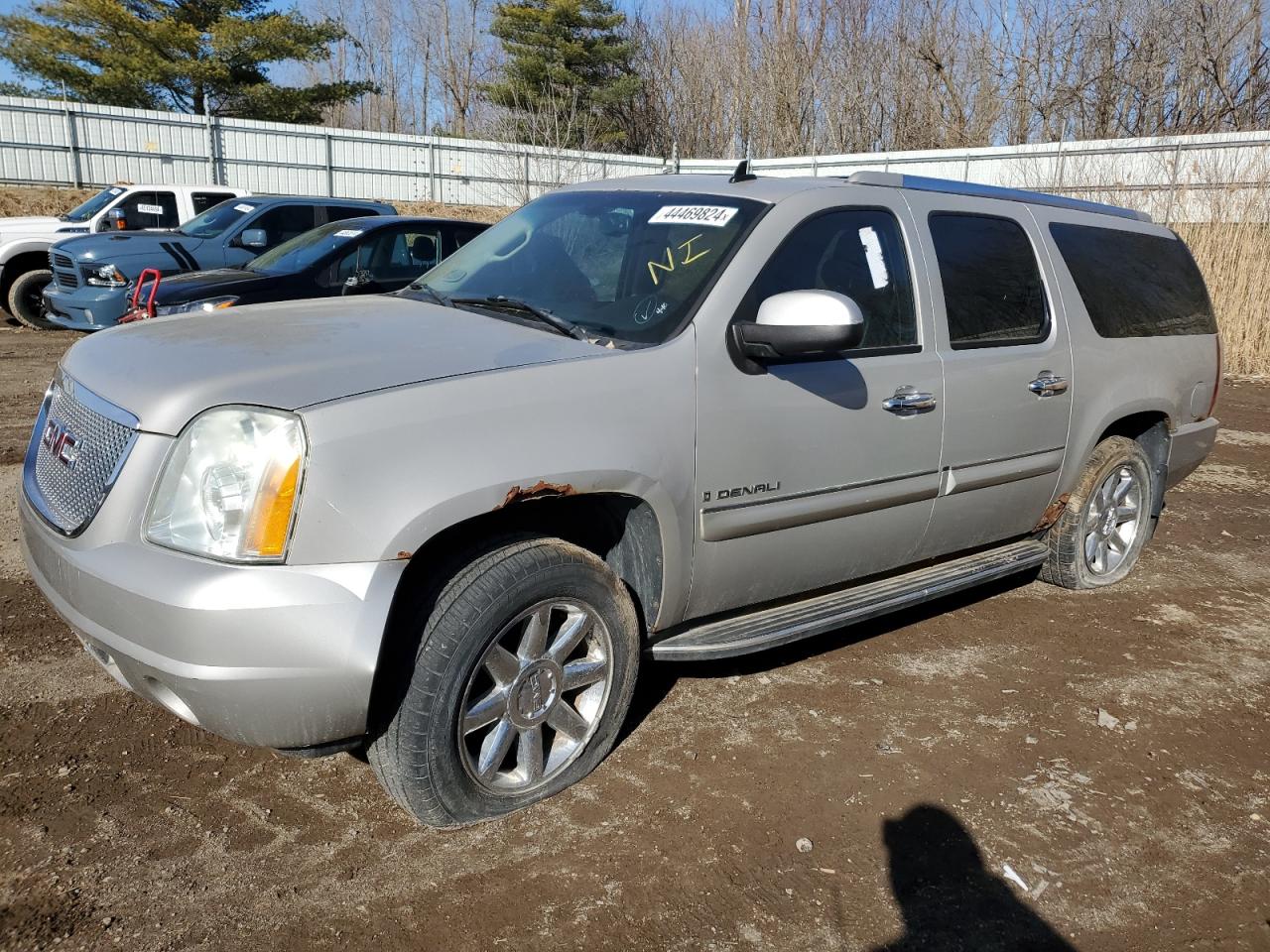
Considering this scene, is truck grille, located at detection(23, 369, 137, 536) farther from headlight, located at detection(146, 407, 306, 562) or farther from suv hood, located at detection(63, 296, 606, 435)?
headlight, located at detection(146, 407, 306, 562)

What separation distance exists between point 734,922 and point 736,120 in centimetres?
3501

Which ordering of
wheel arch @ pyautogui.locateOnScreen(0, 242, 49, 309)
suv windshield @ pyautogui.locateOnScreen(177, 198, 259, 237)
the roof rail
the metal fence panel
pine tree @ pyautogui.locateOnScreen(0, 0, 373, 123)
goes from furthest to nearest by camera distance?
pine tree @ pyautogui.locateOnScreen(0, 0, 373, 123) → the metal fence panel → wheel arch @ pyautogui.locateOnScreen(0, 242, 49, 309) → suv windshield @ pyautogui.locateOnScreen(177, 198, 259, 237) → the roof rail

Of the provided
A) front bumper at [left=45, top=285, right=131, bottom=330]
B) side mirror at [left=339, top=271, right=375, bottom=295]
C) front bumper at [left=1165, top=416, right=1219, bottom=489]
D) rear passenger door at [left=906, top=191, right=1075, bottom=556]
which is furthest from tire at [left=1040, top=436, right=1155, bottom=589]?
front bumper at [left=45, top=285, right=131, bottom=330]

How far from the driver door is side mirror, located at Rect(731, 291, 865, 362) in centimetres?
13

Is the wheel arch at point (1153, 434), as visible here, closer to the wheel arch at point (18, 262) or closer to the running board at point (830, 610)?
the running board at point (830, 610)

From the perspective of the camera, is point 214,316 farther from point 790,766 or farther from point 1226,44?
point 1226,44

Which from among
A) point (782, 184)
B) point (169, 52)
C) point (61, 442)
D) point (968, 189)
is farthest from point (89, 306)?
point (169, 52)

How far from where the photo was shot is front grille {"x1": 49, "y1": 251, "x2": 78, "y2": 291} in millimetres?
10875

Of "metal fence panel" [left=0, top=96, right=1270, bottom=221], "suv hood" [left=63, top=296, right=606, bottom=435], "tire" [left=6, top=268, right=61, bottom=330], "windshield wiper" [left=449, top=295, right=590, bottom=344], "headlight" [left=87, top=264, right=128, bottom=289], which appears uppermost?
"metal fence panel" [left=0, top=96, right=1270, bottom=221]

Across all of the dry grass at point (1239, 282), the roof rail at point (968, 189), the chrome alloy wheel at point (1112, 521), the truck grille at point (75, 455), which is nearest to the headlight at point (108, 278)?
the truck grille at point (75, 455)

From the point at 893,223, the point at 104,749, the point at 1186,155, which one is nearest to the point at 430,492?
the point at 104,749

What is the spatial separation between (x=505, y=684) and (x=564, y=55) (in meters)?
39.1

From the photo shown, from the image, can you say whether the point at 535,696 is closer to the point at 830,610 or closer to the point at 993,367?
the point at 830,610

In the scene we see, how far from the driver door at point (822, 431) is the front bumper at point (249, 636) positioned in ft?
3.85
